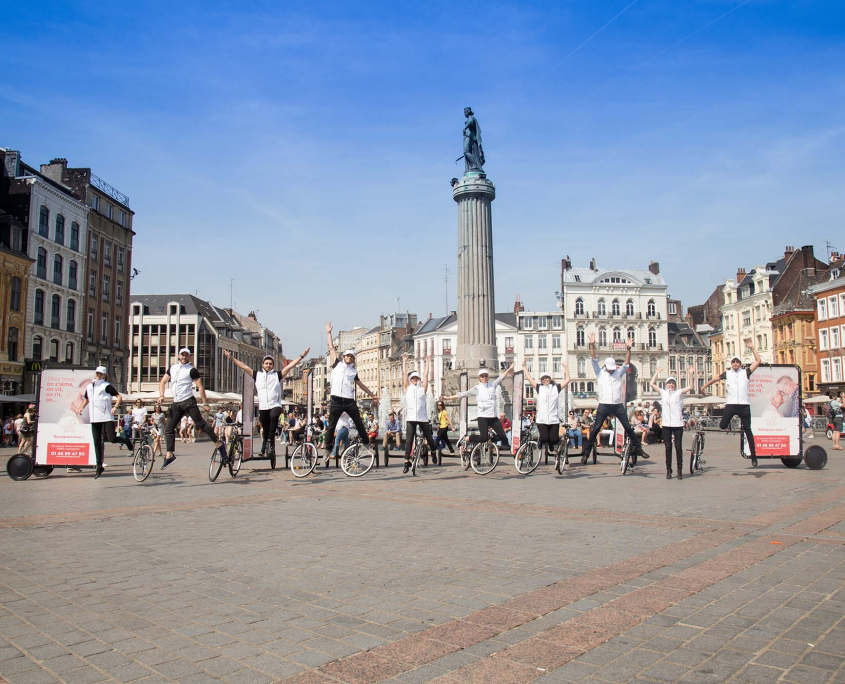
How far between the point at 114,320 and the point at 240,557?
56.6m

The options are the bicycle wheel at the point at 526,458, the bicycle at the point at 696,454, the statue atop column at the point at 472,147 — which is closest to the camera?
the bicycle wheel at the point at 526,458

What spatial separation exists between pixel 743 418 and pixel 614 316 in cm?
7339

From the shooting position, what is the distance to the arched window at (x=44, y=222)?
46.9 metres

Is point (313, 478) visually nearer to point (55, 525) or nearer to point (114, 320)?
point (55, 525)

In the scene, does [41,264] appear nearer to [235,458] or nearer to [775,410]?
[235,458]

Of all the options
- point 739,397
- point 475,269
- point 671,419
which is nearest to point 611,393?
point 671,419

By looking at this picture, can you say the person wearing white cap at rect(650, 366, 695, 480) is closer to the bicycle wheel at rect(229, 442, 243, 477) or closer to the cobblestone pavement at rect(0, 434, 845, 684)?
the cobblestone pavement at rect(0, 434, 845, 684)

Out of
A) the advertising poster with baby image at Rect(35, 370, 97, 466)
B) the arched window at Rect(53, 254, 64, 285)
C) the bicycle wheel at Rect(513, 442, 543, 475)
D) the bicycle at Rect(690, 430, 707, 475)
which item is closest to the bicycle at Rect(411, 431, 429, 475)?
the bicycle wheel at Rect(513, 442, 543, 475)

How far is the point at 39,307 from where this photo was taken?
46875 mm

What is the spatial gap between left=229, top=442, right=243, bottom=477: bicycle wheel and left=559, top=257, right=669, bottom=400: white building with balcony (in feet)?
240

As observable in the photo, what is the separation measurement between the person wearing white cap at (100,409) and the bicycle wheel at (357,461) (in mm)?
3862

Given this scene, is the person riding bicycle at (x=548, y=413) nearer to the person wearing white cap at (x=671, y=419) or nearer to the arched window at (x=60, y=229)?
the person wearing white cap at (x=671, y=419)

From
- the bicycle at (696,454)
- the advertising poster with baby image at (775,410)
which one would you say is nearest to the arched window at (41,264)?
the bicycle at (696,454)

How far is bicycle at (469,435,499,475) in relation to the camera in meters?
13.8
